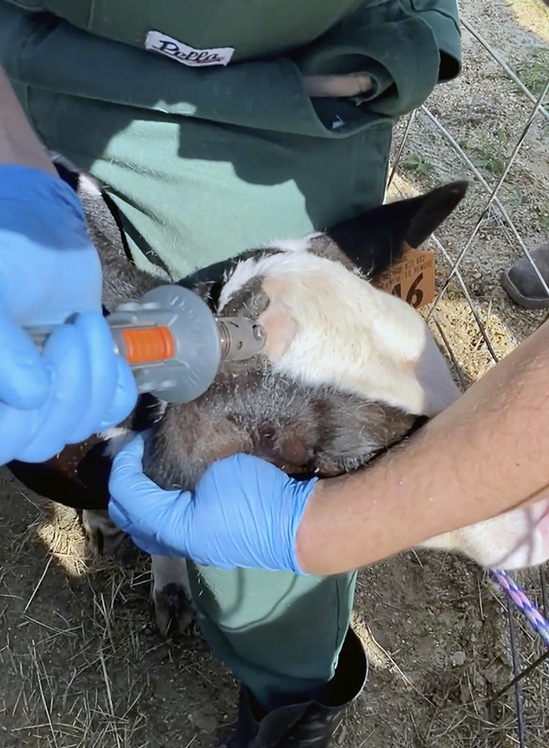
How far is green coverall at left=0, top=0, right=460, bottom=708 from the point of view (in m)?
1.46

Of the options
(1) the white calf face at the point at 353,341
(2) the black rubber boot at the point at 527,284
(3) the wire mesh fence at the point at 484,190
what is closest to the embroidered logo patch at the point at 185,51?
(1) the white calf face at the point at 353,341

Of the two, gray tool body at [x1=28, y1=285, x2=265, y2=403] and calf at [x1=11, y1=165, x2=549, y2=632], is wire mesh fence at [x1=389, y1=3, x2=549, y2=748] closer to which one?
calf at [x1=11, y1=165, x2=549, y2=632]

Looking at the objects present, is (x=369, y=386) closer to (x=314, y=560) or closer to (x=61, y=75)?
(x=314, y=560)

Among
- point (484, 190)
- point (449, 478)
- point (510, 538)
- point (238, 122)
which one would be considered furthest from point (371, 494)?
point (484, 190)

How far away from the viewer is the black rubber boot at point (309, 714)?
182cm

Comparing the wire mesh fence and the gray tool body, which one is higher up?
the gray tool body

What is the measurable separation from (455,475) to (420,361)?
34 cm

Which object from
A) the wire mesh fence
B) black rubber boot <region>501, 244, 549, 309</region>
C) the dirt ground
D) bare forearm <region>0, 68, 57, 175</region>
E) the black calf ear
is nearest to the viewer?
bare forearm <region>0, 68, 57, 175</region>

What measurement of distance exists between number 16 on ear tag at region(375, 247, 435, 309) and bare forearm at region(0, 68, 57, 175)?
0.69 metres

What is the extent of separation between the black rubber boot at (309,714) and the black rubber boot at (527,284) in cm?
172

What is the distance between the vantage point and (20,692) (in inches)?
86.7

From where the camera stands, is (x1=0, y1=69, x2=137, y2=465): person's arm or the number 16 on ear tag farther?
the number 16 on ear tag

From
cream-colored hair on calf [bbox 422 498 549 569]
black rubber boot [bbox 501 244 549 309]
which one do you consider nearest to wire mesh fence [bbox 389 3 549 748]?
black rubber boot [bbox 501 244 549 309]

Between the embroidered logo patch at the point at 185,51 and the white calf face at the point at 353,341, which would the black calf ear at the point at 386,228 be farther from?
the embroidered logo patch at the point at 185,51
